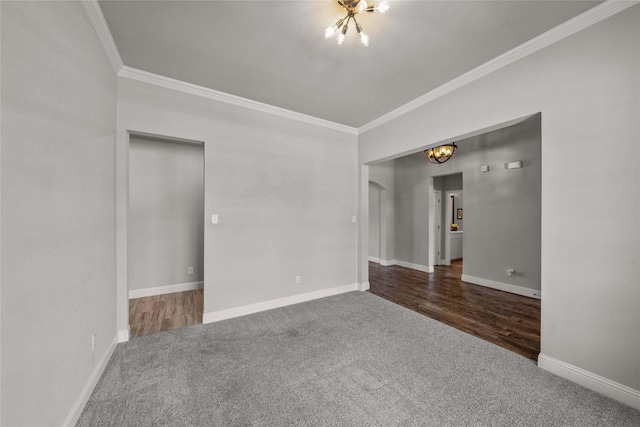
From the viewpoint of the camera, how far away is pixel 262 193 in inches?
138

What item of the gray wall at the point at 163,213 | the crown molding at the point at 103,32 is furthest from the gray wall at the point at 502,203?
the crown molding at the point at 103,32

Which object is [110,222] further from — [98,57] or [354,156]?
[354,156]

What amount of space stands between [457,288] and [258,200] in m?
3.84

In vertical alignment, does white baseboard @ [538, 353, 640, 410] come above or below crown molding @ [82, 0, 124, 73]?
below

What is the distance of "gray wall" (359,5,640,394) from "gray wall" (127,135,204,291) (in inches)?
180

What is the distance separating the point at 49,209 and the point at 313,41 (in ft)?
7.32

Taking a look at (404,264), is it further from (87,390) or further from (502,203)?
(87,390)

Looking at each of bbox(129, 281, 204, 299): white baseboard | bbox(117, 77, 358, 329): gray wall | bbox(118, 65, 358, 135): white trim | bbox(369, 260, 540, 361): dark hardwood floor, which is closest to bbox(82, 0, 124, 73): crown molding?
bbox(118, 65, 358, 135): white trim

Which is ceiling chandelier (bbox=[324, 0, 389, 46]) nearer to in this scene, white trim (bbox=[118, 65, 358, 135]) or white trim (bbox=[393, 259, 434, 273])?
white trim (bbox=[118, 65, 358, 135])

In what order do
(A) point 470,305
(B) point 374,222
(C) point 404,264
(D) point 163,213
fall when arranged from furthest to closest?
1. (B) point 374,222
2. (C) point 404,264
3. (D) point 163,213
4. (A) point 470,305

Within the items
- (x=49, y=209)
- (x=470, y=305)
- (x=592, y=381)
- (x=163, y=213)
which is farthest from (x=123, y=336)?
(x=470, y=305)

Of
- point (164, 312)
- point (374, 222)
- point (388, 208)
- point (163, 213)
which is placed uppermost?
point (388, 208)

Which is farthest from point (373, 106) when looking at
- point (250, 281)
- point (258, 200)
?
point (250, 281)

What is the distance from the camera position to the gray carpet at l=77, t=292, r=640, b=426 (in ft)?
5.48
